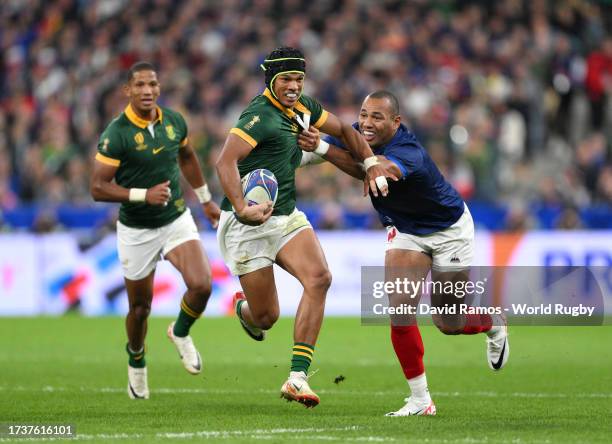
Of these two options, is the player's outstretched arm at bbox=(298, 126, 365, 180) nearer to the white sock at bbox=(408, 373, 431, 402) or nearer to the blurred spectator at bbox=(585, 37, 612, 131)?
the white sock at bbox=(408, 373, 431, 402)

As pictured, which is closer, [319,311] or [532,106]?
[319,311]

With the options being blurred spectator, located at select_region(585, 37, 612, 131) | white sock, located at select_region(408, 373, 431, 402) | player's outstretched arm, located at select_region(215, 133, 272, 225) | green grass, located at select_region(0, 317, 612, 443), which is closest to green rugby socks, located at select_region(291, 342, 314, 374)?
green grass, located at select_region(0, 317, 612, 443)

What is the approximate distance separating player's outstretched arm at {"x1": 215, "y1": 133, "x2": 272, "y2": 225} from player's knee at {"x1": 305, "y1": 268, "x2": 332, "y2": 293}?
0.62 m

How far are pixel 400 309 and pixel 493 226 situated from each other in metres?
11.6

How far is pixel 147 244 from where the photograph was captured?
37.6ft

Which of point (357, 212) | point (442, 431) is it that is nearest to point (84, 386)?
point (442, 431)

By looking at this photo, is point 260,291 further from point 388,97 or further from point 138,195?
point 388,97

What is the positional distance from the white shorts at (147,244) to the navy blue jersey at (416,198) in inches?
83.3

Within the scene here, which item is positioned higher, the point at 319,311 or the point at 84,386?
the point at 319,311

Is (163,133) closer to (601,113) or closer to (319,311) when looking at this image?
(319,311)

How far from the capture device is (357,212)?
2148 cm

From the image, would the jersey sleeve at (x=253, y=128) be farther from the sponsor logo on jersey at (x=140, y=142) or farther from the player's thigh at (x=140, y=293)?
the player's thigh at (x=140, y=293)

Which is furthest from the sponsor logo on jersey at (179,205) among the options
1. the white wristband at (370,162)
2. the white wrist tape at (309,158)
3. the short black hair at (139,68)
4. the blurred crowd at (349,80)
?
the blurred crowd at (349,80)

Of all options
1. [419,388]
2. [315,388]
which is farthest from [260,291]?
[315,388]
